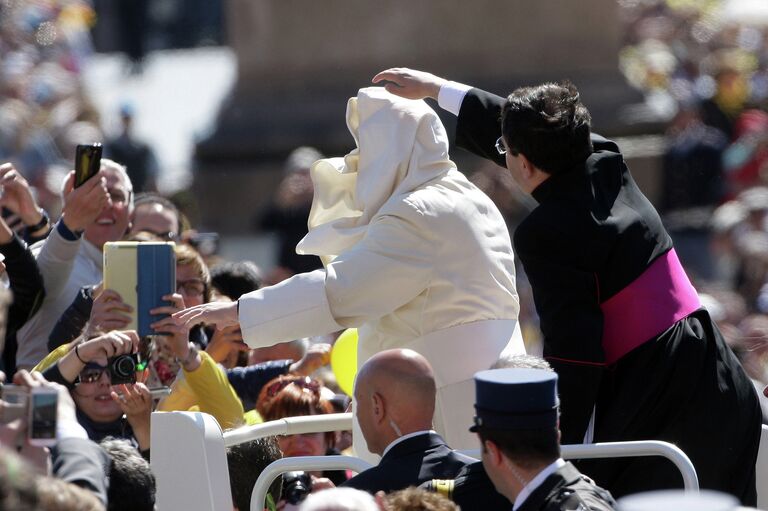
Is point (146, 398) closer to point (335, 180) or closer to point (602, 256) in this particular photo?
point (335, 180)

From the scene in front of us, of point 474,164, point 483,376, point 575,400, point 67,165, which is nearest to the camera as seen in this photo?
point 483,376

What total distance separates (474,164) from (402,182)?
7.74 metres

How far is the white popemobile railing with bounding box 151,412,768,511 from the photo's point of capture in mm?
4633

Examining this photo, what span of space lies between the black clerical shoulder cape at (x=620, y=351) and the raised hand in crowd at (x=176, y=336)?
3.68ft

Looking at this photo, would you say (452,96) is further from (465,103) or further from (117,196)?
(117,196)

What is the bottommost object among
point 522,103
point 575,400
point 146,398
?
point 146,398

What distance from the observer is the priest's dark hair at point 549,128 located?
15.8 ft

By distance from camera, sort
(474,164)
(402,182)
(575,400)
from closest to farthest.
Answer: (575,400) < (402,182) < (474,164)

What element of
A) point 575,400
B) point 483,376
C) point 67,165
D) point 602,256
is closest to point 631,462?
point 575,400

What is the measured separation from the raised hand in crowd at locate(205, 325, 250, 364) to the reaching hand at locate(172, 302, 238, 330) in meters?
1.65

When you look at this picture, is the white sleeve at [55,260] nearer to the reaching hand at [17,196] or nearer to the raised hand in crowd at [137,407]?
Result: the reaching hand at [17,196]

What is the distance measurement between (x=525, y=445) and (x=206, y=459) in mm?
1222

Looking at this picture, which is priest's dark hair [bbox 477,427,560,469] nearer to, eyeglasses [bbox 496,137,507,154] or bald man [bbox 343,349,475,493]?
bald man [bbox 343,349,475,493]

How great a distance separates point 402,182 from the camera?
5.39 m
